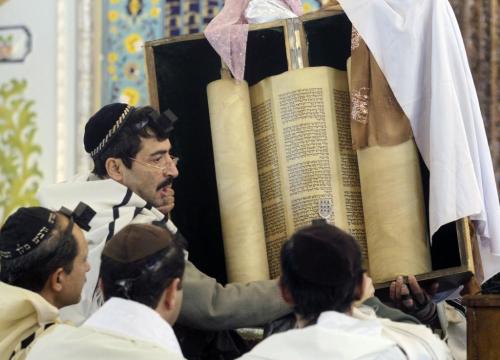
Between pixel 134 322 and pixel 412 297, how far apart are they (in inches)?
42.1

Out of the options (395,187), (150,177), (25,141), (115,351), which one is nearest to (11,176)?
(25,141)

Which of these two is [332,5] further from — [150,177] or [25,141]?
[25,141]

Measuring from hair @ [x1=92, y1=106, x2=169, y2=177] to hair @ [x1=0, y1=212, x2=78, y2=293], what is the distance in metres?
0.57

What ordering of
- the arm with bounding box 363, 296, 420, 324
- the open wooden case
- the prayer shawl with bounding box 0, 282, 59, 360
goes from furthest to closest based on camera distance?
the open wooden case
the arm with bounding box 363, 296, 420, 324
the prayer shawl with bounding box 0, 282, 59, 360

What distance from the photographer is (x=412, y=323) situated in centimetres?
278

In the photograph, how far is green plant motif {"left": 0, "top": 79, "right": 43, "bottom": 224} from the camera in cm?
561

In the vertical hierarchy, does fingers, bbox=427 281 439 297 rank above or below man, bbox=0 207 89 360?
below

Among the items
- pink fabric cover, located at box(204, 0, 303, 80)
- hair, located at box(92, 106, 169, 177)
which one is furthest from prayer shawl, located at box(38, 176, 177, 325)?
pink fabric cover, located at box(204, 0, 303, 80)

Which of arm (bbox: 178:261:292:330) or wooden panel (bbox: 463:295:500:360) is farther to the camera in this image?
arm (bbox: 178:261:292:330)

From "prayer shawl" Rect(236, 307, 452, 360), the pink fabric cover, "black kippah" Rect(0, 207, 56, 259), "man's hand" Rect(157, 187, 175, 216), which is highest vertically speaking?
the pink fabric cover

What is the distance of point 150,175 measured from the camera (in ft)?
10.7

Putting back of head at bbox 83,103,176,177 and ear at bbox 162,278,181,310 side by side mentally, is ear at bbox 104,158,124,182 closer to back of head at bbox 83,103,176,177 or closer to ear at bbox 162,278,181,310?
back of head at bbox 83,103,176,177

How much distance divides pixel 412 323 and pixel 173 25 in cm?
315

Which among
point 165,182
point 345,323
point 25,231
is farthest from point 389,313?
point 25,231
